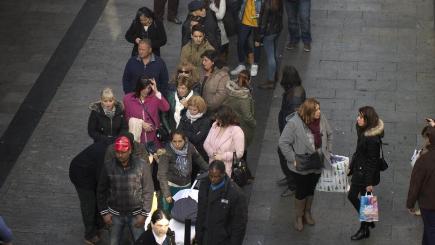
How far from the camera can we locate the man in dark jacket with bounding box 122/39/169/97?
551 inches

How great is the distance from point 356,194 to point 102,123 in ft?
10.4

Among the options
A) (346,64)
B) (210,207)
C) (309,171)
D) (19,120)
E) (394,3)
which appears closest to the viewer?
(210,207)

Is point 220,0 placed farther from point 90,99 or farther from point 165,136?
point 165,136

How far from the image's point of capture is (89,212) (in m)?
12.5

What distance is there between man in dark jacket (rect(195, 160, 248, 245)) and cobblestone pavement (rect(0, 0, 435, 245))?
2.00m

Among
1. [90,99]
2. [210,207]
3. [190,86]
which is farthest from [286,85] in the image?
[90,99]

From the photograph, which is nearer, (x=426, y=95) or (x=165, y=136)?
(x=165, y=136)

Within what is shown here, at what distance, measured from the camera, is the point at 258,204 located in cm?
1345

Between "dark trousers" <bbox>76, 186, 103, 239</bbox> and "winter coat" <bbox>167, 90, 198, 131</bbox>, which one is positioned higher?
"winter coat" <bbox>167, 90, 198, 131</bbox>

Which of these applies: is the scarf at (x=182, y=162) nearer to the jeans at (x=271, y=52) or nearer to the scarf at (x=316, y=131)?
the scarf at (x=316, y=131)

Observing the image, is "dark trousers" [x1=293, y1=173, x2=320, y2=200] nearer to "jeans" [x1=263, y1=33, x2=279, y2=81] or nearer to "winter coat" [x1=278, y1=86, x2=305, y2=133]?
"winter coat" [x1=278, y1=86, x2=305, y2=133]

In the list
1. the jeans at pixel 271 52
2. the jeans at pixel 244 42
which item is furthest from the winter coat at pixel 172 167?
the jeans at pixel 244 42

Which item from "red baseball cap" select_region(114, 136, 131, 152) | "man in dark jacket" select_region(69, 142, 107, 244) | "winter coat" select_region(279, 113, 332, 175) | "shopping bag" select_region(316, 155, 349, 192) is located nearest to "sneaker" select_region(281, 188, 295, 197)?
"shopping bag" select_region(316, 155, 349, 192)

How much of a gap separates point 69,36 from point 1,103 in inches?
90.2
